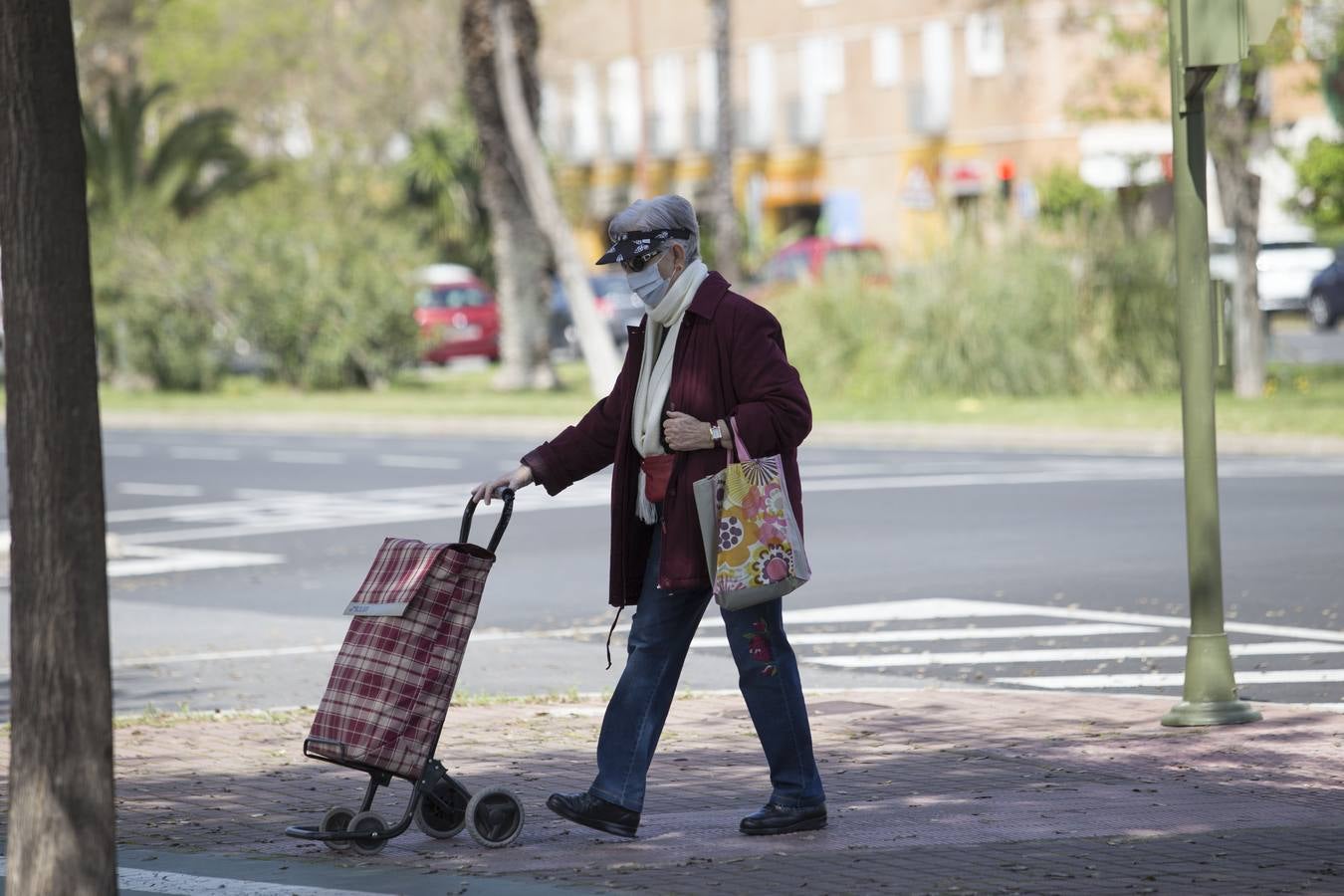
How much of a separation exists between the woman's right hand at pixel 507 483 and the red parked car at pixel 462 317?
36.6 metres

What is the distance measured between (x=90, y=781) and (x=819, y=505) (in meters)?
12.9

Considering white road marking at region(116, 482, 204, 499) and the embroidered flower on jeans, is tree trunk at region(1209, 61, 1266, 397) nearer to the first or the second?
white road marking at region(116, 482, 204, 499)

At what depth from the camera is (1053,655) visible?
1042 cm

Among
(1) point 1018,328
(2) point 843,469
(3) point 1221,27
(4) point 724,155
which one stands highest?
(4) point 724,155

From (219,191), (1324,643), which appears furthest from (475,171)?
(1324,643)

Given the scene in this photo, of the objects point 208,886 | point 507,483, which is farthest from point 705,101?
point 208,886

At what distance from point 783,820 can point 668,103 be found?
201 ft

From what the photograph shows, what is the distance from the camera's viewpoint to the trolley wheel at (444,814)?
6.46m

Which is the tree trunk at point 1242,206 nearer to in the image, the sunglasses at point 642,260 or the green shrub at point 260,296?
the green shrub at point 260,296

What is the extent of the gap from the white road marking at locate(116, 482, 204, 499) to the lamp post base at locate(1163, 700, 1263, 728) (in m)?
13.6

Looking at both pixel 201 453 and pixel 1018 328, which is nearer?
pixel 201 453

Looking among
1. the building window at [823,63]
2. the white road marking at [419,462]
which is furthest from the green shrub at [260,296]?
the building window at [823,63]

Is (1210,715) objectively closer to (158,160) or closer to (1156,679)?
(1156,679)

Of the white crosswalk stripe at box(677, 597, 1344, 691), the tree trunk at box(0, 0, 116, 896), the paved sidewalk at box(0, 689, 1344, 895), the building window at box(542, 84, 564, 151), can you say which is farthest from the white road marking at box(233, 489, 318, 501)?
the building window at box(542, 84, 564, 151)
